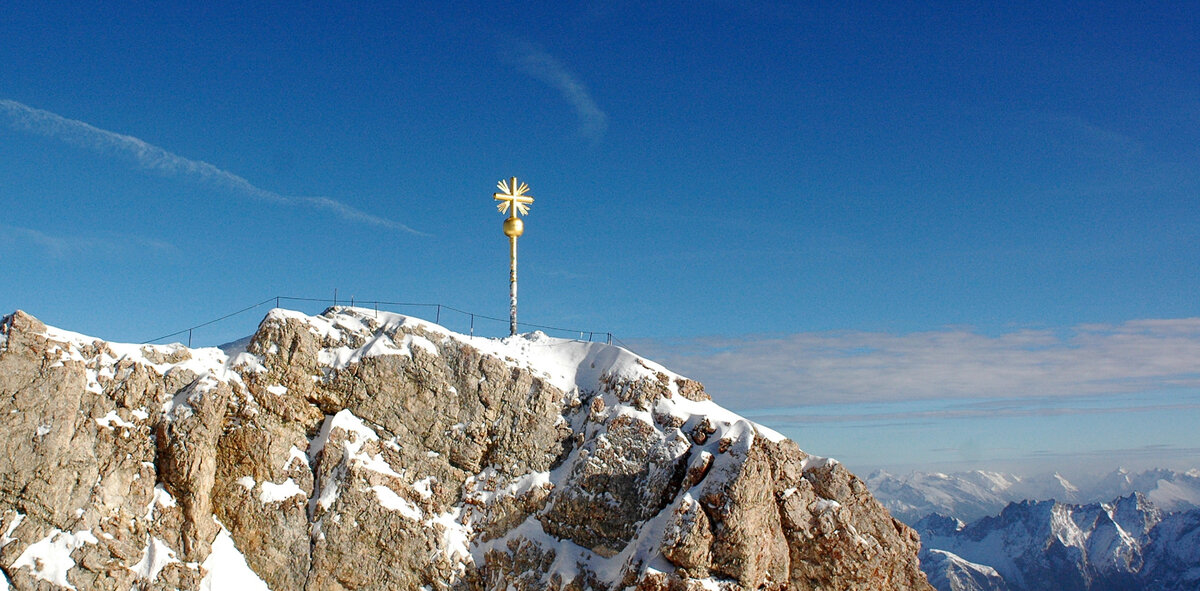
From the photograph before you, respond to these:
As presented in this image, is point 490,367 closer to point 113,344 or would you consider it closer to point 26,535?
point 113,344

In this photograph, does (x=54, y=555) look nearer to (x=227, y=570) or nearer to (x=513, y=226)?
(x=227, y=570)

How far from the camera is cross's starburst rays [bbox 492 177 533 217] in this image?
72.6m

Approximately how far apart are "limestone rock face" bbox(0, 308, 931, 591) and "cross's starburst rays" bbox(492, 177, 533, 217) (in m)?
15.1

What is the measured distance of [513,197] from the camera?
7281cm

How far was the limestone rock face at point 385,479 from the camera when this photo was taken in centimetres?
5181

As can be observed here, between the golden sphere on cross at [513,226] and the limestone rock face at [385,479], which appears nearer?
the limestone rock face at [385,479]

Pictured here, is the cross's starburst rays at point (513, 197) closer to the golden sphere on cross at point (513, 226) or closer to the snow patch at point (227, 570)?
the golden sphere on cross at point (513, 226)

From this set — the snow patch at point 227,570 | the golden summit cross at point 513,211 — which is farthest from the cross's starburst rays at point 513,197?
the snow patch at point 227,570

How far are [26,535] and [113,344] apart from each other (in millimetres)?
13917

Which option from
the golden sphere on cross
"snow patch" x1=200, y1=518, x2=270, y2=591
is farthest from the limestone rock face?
the golden sphere on cross

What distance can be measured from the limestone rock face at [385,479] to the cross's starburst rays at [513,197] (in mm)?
15104

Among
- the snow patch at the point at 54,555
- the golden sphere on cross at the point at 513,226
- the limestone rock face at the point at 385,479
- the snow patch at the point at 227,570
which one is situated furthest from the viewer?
the golden sphere on cross at the point at 513,226

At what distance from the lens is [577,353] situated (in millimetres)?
67688

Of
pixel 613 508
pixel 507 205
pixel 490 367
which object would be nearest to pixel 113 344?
pixel 490 367
